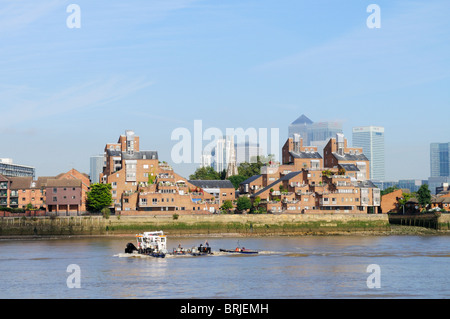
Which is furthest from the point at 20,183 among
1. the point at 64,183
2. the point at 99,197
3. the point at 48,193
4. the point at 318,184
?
the point at 318,184

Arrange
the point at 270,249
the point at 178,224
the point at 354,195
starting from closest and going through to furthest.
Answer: the point at 270,249
the point at 178,224
the point at 354,195

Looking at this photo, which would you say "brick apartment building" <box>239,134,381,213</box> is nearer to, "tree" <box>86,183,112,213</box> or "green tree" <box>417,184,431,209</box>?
"green tree" <box>417,184,431,209</box>

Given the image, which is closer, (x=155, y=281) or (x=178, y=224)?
(x=155, y=281)

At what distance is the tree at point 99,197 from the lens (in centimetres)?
13175

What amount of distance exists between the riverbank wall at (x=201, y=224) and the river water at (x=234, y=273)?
24.5 metres

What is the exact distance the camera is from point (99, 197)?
131750 millimetres

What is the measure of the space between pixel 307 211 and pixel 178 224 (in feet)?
92.9

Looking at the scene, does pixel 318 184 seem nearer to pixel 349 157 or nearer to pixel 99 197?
pixel 349 157

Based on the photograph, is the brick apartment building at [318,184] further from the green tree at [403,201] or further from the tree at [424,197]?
the tree at [424,197]

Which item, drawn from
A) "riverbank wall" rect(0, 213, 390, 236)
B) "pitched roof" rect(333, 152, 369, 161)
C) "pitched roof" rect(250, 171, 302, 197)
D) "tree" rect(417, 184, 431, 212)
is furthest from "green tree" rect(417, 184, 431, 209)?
"pitched roof" rect(250, 171, 302, 197)

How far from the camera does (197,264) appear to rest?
73750 millimetres

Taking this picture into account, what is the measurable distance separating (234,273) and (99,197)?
70.2 metres
